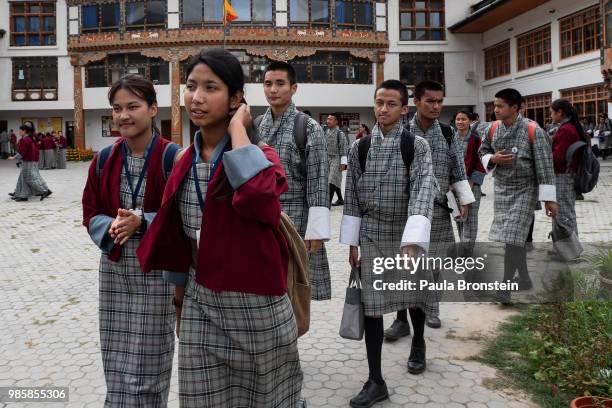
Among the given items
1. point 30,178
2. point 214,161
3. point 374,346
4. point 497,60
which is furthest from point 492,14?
point 214,161

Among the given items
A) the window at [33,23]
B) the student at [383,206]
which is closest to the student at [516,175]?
the student at [383,206]

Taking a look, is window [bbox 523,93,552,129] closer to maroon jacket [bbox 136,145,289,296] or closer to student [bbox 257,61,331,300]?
student [bbox 257,61,331,300]

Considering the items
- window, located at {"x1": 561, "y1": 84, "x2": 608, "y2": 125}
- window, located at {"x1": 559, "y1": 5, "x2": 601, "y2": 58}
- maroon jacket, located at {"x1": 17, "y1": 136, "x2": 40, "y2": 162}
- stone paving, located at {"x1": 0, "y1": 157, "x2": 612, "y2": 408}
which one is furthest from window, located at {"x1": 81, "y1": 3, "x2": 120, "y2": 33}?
stone paving, located at {"x1": 0, "y1": 157, "x2": 612, "y2": 408}

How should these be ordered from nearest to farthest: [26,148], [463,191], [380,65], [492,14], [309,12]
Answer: [463,191] → [26,148] → [492,14] → [309,12] → [380,65]

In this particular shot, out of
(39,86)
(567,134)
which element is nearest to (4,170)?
(39,86)

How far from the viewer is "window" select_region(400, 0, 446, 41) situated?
2986 centimetres

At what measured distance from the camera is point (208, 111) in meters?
1.88

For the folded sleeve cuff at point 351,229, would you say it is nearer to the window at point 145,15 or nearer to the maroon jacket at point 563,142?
the maroon jacket at point 563,142

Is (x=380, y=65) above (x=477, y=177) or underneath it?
above

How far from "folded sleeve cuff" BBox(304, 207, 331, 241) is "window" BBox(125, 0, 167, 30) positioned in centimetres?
2757

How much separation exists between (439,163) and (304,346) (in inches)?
63.7

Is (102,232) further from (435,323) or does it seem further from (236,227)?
(435,323)

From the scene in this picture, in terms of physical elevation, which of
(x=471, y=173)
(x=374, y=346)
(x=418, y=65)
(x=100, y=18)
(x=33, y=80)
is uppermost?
(x=100, y=18)

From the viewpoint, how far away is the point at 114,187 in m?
2.46
